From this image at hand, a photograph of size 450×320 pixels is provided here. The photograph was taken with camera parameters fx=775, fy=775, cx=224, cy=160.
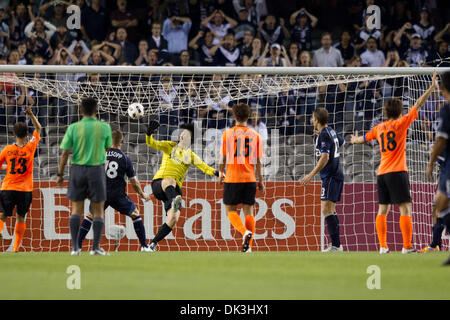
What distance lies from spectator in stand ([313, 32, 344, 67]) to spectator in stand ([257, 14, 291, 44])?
1.01 metres

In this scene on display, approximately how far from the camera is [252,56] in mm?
16656

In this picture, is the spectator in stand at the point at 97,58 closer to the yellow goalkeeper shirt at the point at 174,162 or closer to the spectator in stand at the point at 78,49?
the spectator in stand at the point at 78,49

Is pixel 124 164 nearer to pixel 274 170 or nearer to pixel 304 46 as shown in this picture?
pixel 274 170

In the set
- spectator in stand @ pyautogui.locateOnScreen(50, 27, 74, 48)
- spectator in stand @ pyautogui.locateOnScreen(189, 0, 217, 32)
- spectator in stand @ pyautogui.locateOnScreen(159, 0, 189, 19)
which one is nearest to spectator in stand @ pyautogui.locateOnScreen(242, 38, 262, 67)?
spectator in stand @ pyautogui.locateOnScreen(189, 0, 217, 32)

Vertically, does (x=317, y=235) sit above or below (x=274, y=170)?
below

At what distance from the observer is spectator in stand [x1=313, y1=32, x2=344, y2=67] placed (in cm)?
1675

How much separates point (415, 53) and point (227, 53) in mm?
4138

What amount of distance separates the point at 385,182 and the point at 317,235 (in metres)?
3.86

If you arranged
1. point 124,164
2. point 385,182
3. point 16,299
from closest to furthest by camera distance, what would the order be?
point 16,299 < point 385,182 < point 124,164

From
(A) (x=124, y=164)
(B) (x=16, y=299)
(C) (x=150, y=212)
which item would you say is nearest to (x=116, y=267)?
(B) (x=16, y=299)

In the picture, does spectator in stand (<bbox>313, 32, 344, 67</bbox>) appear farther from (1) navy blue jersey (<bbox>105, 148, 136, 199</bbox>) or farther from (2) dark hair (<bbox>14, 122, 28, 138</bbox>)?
(2) dark hair (<bbox>14, 122, 28, 138</bbox>)

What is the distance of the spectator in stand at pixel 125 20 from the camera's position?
17.8 metres

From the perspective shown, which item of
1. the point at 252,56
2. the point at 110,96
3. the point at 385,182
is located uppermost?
the point at 252,56

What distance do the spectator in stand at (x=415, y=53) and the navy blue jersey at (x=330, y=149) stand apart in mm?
6776
